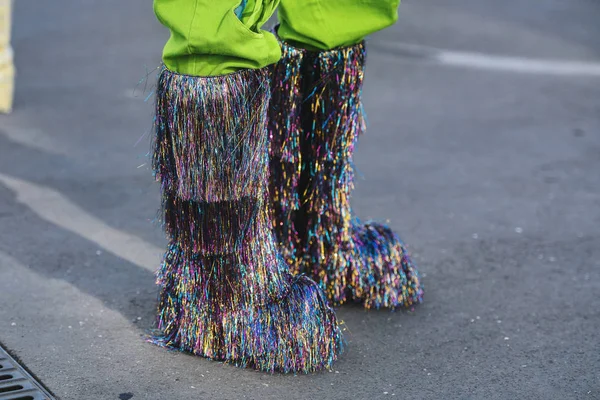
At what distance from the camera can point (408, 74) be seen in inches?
276

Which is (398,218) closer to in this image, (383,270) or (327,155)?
(383,270)

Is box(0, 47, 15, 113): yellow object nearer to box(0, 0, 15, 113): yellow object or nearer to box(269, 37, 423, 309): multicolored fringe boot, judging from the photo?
box(0, 0, 15, 113): yellow object

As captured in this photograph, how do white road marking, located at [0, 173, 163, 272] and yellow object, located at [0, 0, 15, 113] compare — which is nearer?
white road marking, located at [0, 173, 163, 272]

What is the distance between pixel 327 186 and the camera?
3.29 metres

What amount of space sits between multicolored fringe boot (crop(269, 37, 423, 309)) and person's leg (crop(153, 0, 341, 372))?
0.25 m

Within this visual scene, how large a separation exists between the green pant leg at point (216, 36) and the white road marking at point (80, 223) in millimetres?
1276

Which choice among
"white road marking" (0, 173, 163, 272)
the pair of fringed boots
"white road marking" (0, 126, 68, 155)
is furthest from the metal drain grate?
"white road marking" (0, 126, 68, 155)

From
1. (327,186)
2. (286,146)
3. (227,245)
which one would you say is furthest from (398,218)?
(227,245)

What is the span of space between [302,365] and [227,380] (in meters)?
0.24

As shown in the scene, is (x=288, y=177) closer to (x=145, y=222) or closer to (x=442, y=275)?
(x=442, y=275)

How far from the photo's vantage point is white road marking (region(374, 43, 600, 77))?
714cm

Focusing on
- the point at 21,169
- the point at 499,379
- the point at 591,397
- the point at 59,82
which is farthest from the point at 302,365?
the point at 59,82

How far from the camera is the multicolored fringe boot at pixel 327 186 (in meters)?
3.14

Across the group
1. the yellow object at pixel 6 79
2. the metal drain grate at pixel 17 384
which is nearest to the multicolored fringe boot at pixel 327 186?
the metal drain grate at pixel 17 384
